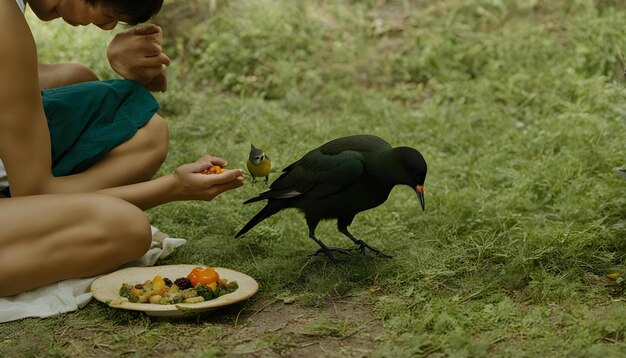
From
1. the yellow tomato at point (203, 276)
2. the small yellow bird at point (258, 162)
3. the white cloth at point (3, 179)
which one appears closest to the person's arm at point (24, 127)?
the white cloth at point (3, 179)

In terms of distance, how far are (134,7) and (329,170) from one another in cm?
120

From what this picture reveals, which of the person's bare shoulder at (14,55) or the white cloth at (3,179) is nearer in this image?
the person's bare shoulder at (14,55)

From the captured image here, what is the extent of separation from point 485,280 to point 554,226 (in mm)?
884

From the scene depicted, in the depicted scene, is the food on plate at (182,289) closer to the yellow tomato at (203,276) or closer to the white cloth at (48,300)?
the yellow tomato at (203,276)

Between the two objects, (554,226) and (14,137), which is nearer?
(14,137)

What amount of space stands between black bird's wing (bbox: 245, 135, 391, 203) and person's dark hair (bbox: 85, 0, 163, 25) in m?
1.10

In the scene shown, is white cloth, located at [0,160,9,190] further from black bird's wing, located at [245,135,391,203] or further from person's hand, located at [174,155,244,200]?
black bird's wing, located at [245,135,391,203]

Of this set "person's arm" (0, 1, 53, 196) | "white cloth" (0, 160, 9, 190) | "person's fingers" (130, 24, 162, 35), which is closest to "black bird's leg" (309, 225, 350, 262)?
"person's fingers" (130, 24, 162, 35)

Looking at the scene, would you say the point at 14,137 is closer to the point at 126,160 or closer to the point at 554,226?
the point at 126,160

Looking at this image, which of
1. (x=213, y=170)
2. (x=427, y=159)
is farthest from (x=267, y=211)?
(x=427, y=159)

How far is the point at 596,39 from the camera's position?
7.19 m

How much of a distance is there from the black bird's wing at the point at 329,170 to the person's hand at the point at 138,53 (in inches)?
33.0

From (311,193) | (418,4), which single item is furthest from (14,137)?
(418,4)

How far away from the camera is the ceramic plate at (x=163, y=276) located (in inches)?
132
